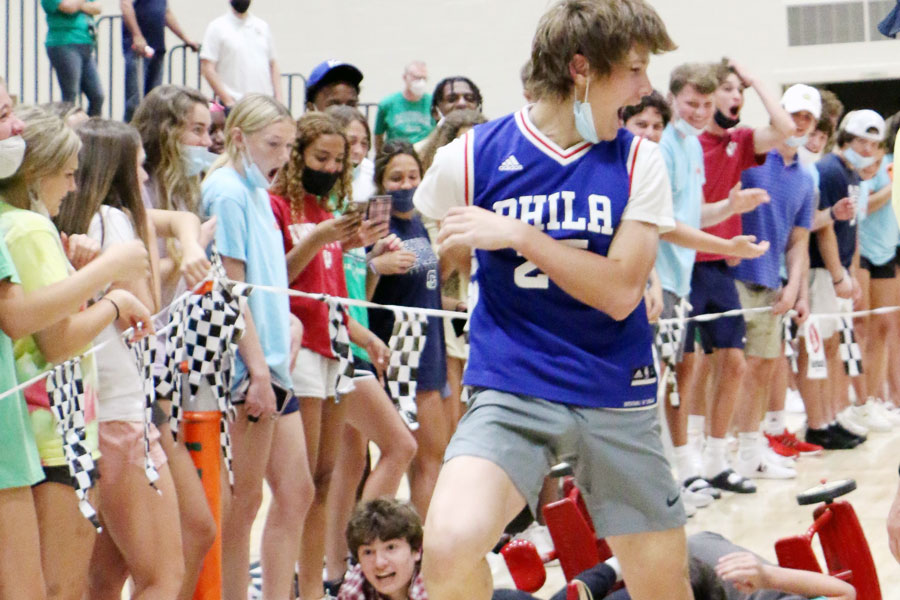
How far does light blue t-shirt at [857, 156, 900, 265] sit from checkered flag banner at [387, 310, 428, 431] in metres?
4.57

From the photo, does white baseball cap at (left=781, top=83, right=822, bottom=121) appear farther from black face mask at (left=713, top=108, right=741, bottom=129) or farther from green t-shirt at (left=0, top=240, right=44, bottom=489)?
green t-shirt at (left=0, top=240, right=44, bottom=489)

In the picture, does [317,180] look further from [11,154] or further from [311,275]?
[11,154]

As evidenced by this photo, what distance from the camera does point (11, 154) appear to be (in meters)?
2.98

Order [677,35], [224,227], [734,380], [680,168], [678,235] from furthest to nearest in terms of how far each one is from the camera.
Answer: [677,35] < [734,380] < [680,168] < [224,227] < [678,235]

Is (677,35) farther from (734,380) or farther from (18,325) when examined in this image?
(18,325)

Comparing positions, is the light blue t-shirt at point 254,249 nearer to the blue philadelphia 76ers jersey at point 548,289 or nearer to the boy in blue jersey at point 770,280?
the blue philadelphia 76ers jersey at point 548,289

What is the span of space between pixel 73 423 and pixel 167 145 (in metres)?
1.20

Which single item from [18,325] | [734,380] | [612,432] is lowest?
[734,380]

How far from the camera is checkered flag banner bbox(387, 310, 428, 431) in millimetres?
4664

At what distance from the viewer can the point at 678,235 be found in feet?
10.8

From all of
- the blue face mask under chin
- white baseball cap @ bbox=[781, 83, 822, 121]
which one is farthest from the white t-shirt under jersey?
white baseball cap @ bbox=[781, 83, 822, 121]

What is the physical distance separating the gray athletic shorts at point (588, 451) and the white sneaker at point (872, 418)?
570 centimetres

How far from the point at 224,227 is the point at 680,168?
2.57m

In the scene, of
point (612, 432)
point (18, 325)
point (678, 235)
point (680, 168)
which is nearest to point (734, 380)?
point (680, 168)
